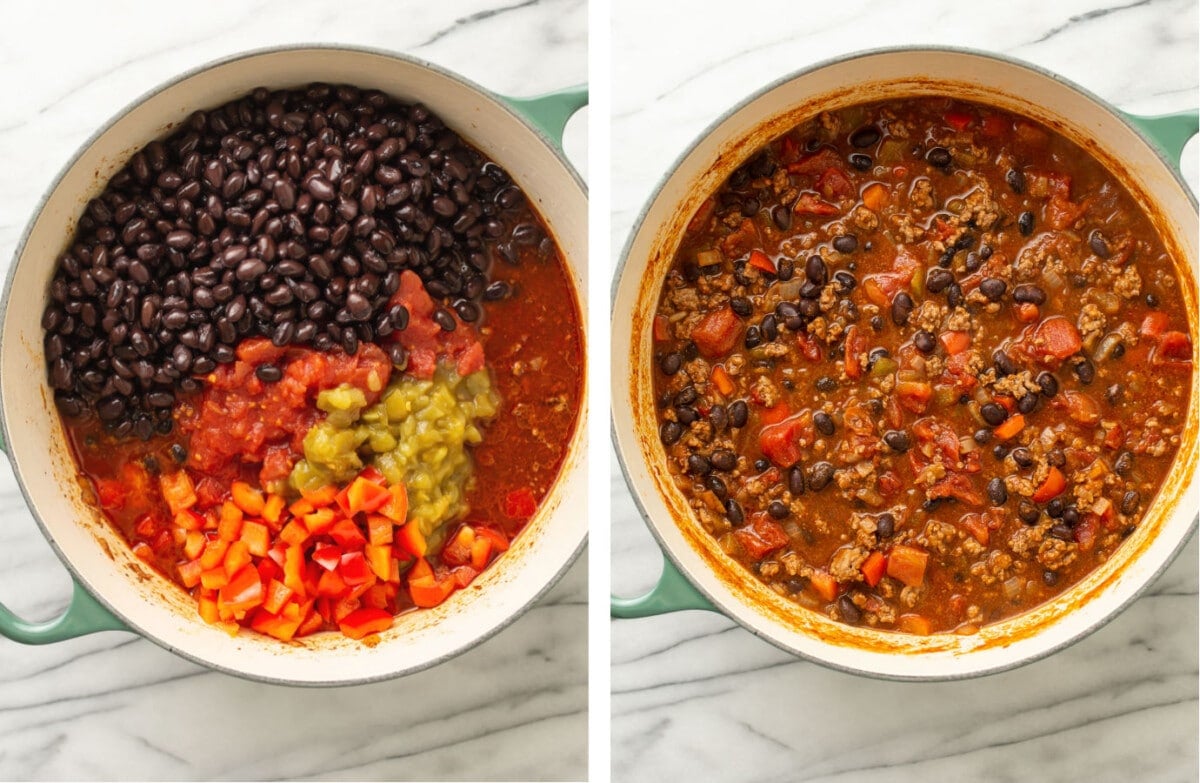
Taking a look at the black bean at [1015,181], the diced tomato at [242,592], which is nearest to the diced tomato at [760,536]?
the black bean at [1015,181]

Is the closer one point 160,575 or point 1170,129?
point 1170,129

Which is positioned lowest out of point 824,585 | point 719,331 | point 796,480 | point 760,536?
point 824,585

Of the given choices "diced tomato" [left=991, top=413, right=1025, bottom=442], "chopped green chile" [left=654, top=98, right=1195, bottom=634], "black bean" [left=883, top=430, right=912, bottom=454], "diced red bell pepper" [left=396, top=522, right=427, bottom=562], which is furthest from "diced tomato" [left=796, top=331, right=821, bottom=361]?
"diced red bell pepper" [left=396, top=522, right=427, bottom=562]

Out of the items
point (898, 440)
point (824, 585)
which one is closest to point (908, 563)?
point (824, 585)

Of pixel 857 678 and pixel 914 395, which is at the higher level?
pixel 914 395

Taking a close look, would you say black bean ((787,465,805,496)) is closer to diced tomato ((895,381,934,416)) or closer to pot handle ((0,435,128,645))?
diced tomato ((895,381,934,416))

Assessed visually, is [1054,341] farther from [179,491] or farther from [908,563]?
[179,491]

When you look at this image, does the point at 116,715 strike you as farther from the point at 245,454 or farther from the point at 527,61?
the point at 527,61

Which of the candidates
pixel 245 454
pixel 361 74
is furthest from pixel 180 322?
pixel 361 74

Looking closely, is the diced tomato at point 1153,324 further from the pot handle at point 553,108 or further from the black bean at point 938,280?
the pot handle at point 553,108
